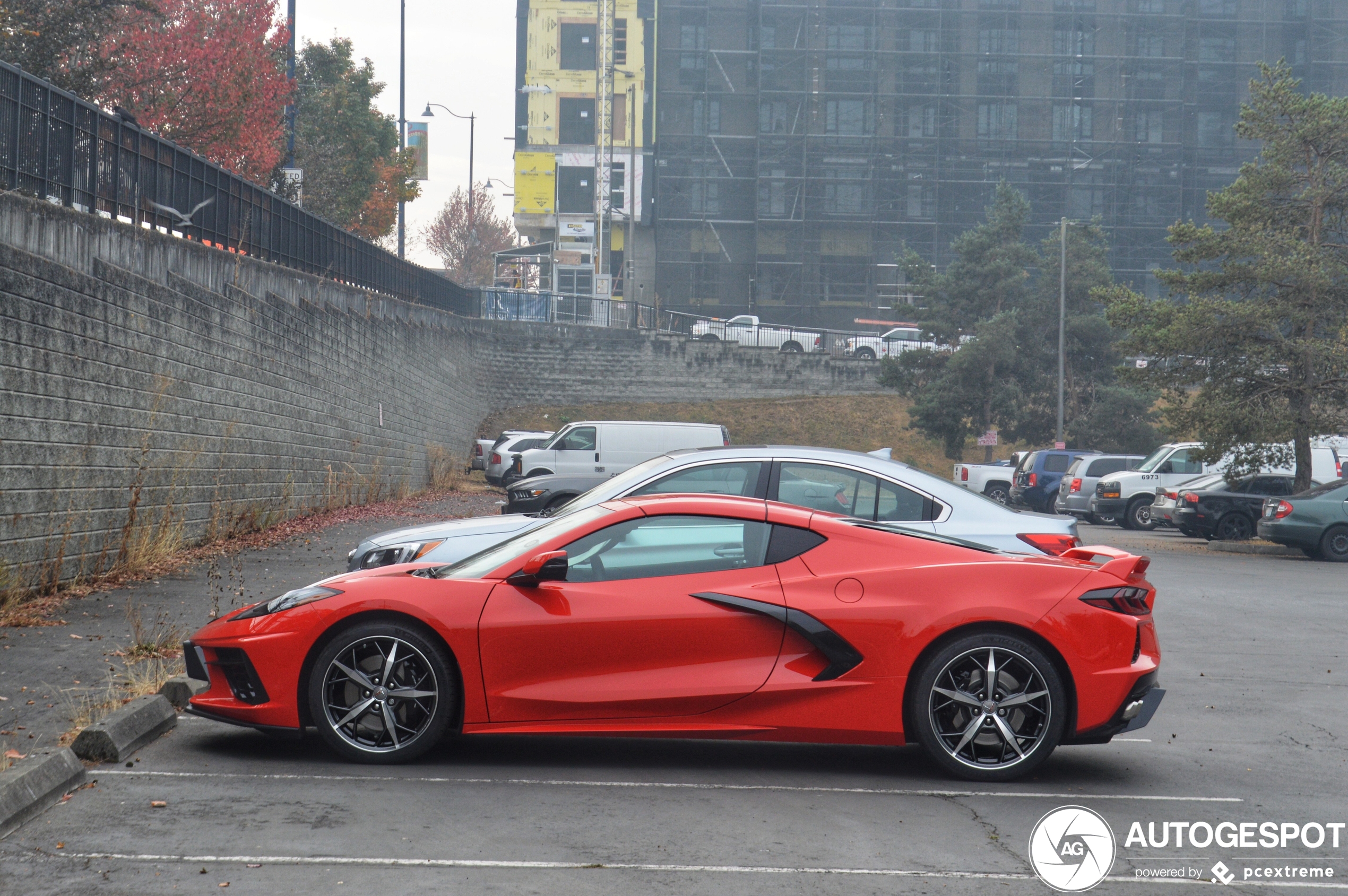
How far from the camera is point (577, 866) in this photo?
4699 mm

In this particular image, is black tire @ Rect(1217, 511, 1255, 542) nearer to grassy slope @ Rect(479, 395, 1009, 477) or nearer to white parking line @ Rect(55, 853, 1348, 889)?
white parking line @ Rect(55, 853, 1348, 889)

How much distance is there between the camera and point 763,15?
71125 mm

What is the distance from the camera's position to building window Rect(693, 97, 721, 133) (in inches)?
2904

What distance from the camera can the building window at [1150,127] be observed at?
6862 centimetres

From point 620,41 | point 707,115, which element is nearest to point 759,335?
point 707,115

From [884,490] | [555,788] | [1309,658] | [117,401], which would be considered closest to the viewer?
[555,788]

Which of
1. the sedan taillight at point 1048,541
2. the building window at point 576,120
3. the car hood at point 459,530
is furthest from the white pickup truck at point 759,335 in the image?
the sedan taillight at point 1048,541

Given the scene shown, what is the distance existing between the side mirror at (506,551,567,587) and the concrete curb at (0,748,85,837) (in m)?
2.00

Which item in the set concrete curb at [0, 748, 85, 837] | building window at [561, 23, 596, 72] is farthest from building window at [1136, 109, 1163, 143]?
concrete curb at [0, 748, 85, 837]

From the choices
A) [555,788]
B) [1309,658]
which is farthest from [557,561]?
[1309,658]

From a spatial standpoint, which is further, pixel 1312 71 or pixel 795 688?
pixel 1312 71

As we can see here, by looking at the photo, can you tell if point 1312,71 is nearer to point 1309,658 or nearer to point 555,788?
point 1309,658

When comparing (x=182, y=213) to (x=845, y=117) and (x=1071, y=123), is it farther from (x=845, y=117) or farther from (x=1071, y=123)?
(x=1071, y=123)

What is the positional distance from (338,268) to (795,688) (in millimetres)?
23052
